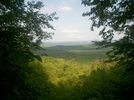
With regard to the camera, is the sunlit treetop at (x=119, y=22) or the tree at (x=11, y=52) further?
the sunlit treetop at (x=119, y=22)

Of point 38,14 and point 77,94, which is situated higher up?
point 38,14

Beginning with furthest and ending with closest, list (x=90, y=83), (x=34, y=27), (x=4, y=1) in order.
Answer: (x=90, y=83) < (x=34, y=27) < (x=4, y=1)

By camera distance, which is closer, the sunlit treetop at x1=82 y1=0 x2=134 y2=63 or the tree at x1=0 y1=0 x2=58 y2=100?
the tree at x1=0 y1=0 x2=58 y2=100

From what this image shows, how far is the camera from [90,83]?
1317 cm

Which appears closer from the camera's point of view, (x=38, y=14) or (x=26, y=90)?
(x=26, y=90)

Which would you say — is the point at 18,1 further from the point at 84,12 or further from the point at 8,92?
the point at 84,12

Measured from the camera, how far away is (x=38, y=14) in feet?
35.9

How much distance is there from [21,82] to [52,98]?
8.49 m

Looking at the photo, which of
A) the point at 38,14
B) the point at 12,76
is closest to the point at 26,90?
the point at 12,76

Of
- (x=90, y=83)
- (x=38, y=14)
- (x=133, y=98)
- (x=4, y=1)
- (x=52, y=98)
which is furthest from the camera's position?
(x=90, y=83)

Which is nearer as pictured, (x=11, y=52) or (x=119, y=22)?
(x=11, y=52)

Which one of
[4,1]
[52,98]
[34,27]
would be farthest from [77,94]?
[4,1]

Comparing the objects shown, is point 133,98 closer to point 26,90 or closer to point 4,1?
point 26,90

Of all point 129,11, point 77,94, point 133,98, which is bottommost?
point 77,94
